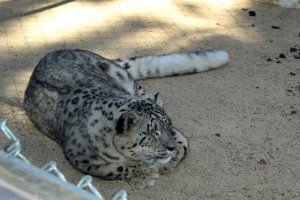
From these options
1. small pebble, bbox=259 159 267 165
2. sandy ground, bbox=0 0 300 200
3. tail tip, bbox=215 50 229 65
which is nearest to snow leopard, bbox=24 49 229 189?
sandy ground, bbox=0 0 300 200

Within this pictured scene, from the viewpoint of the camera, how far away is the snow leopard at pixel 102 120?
3475 millimetres

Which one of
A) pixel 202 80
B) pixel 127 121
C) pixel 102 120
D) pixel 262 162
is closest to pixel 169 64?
pixel 202 80

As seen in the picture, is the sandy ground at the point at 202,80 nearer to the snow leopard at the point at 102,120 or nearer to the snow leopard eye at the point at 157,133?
the snow leopard at the point at 102,120

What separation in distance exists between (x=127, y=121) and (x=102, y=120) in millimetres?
263

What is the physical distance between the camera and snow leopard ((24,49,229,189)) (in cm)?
347

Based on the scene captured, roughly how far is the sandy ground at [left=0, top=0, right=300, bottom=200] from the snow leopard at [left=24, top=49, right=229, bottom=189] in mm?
136

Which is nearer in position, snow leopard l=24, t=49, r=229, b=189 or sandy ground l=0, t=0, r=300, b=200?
snow leopard l=24, t=49, r=229, b=189

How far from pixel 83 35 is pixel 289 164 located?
2.68 m

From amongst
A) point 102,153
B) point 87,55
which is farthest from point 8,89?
point 102,153

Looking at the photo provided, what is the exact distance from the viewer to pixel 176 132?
4.05 metres

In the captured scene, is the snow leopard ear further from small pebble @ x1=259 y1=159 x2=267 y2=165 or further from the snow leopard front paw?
small pebble @ x1=259 y1=159 x2=267 y2=165

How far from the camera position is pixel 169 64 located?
4977 mm

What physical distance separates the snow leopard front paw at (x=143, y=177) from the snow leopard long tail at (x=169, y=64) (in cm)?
135

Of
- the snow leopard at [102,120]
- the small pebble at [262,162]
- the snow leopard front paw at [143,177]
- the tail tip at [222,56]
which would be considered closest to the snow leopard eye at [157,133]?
the snow leopard at [102,120]
